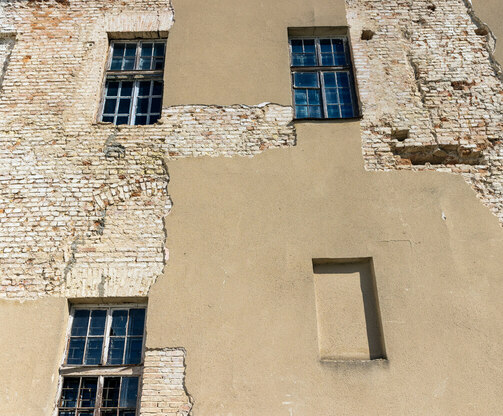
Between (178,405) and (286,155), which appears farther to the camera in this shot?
(286,155)

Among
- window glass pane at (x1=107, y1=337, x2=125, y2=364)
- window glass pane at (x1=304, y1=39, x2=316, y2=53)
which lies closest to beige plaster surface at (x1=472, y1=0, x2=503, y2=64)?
window glass pane at (x1=304, y1=39, x2=316, y2=53)

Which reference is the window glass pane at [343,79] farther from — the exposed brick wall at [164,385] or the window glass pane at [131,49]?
the exposed brick wall at [164,385]

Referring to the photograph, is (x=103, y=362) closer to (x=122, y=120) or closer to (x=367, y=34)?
(x=122, y=120)

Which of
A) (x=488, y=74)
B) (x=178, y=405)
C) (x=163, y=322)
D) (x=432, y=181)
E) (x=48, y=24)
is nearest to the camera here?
(x=178, y=405)

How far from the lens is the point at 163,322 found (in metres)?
5.03

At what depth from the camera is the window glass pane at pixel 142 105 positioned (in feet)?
21.4

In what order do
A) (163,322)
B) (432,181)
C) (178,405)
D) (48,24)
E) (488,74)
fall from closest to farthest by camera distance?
(178,405) → (163,322) → (432,181) → (488,74) → (48,24)

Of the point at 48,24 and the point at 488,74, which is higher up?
the point at 48,24

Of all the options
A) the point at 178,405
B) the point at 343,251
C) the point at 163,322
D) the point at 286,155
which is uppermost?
the point at 286,155

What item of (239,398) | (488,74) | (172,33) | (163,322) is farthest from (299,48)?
(239,398)

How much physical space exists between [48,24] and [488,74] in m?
5.94

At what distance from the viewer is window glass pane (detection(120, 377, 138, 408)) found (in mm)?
4887

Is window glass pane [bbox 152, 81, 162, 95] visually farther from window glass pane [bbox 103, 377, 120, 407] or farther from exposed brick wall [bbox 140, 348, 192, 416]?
window glass pane [bbox 103, 377, 120, 407]

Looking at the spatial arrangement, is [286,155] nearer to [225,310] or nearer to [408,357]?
[225,310]
